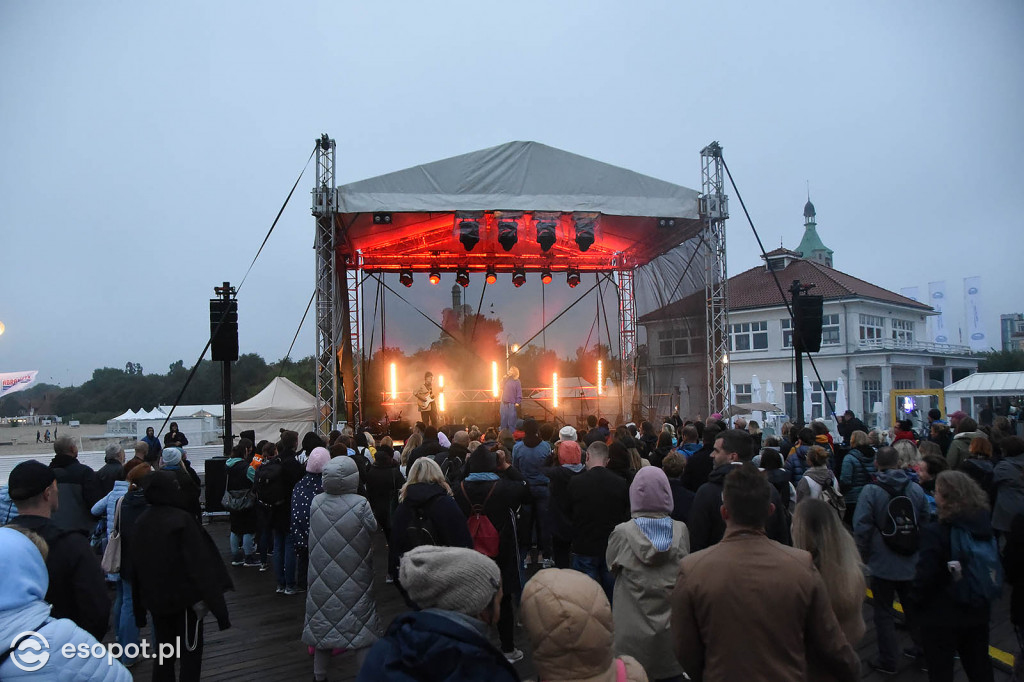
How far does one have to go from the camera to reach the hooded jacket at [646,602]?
→ 10.5 feet

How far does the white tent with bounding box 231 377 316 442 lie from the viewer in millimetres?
16094

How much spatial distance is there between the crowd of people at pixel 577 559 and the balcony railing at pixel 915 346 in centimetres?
2681

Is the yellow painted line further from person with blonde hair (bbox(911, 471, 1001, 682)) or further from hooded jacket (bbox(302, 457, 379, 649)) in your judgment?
hooded jacket (bbox(302, 457, 379, 649))

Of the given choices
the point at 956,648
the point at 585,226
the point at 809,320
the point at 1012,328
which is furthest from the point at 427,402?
the point at 1012,328

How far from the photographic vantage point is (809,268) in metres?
A: 33.2

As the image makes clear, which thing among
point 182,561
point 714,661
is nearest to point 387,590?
point 182,561

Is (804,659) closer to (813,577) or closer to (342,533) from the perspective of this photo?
(813,577)

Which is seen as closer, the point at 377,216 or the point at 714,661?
the point at 714,661

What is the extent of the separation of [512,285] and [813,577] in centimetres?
1560

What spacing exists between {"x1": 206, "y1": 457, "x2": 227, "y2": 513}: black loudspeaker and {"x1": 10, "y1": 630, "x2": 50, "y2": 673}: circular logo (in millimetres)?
8132

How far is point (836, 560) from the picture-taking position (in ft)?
8.11

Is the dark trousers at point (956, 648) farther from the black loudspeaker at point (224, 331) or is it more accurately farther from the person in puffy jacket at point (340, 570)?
the black loudspeaker at point (224, 331)

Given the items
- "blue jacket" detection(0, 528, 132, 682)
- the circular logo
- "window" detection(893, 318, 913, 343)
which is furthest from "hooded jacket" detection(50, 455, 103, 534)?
"window" detection(893, 318, 913, 343)

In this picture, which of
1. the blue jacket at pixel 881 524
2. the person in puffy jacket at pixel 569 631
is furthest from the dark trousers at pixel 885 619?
the person in puffy jacket at pixel 569 631
